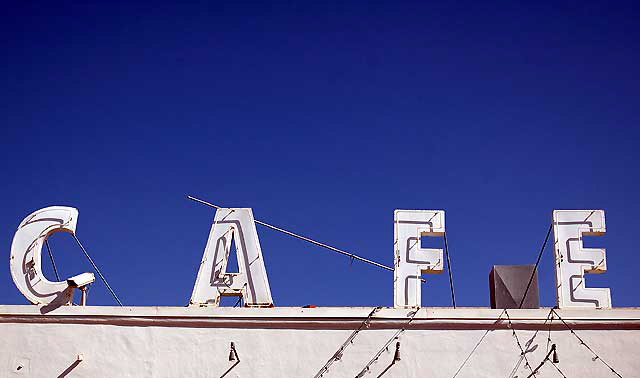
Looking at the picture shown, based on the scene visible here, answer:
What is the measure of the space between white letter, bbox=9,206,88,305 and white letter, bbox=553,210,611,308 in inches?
378

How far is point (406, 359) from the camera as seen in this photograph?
1650 cm

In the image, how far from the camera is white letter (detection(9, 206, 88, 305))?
17.6 m

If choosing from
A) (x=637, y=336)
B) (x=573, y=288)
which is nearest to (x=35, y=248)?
(x=573, y=288)

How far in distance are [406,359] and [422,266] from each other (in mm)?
1896

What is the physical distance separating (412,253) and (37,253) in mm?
7460

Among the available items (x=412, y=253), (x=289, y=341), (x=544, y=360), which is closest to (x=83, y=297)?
(x=289, y=341)

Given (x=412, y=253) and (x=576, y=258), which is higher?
(x=412, y=253)

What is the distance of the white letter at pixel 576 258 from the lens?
Result: 16875 millimetres

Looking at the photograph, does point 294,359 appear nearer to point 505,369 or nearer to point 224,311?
point 224,311

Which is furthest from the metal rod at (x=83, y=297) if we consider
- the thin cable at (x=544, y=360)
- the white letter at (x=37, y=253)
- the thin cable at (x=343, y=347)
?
the thin cable at (x=544, y=360)

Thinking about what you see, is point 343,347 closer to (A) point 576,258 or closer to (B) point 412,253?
(B) point 412,253

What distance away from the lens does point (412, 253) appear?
17453 mm

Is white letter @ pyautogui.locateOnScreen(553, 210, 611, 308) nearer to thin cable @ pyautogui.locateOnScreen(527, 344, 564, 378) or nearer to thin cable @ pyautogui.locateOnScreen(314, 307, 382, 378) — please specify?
thin cable @ pyautogui.locateOnScreen(527, 344, 564, 378)

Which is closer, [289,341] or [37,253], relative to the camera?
[289,341]
